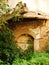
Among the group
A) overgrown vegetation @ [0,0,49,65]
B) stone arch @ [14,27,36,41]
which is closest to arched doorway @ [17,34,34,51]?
stone arch @ [14,27,36,41]

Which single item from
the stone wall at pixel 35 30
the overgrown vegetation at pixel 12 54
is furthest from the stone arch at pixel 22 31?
the overgrown vegetation at pixel 12 54

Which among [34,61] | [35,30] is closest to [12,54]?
[34,61]

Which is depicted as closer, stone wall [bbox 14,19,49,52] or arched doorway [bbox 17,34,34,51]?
stone wall [bbox 14,19,49,52]

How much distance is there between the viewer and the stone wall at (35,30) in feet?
42.8

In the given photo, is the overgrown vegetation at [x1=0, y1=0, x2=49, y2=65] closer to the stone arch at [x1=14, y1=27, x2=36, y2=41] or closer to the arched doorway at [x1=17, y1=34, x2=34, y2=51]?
the stone arch at [x1=14, y1=27, x2=36, y2=41]

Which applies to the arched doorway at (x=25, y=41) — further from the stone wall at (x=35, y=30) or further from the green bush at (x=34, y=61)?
the green bush at (x=34, y=61)

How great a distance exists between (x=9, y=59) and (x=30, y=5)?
2551 mm

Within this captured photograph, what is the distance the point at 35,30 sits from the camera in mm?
13039

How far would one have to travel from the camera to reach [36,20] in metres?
13.1

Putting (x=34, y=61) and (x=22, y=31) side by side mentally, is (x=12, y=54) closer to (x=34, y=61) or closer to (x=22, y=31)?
(x=34, y=61)

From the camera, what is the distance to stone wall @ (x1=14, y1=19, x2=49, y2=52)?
13.0m

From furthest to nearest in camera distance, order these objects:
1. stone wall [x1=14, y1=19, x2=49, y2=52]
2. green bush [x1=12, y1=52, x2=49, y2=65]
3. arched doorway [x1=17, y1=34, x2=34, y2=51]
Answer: arched doorway [x1=17, y1=34, x2=34, y2=51] → stone wall [x1=14, y1=19, x2=49, y2=52] → green bush [x1=12, y1=52, x2=49, y2=65]

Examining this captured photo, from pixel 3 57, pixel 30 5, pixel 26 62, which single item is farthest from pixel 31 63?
pixel 30 5

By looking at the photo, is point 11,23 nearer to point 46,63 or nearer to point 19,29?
point 19,29
